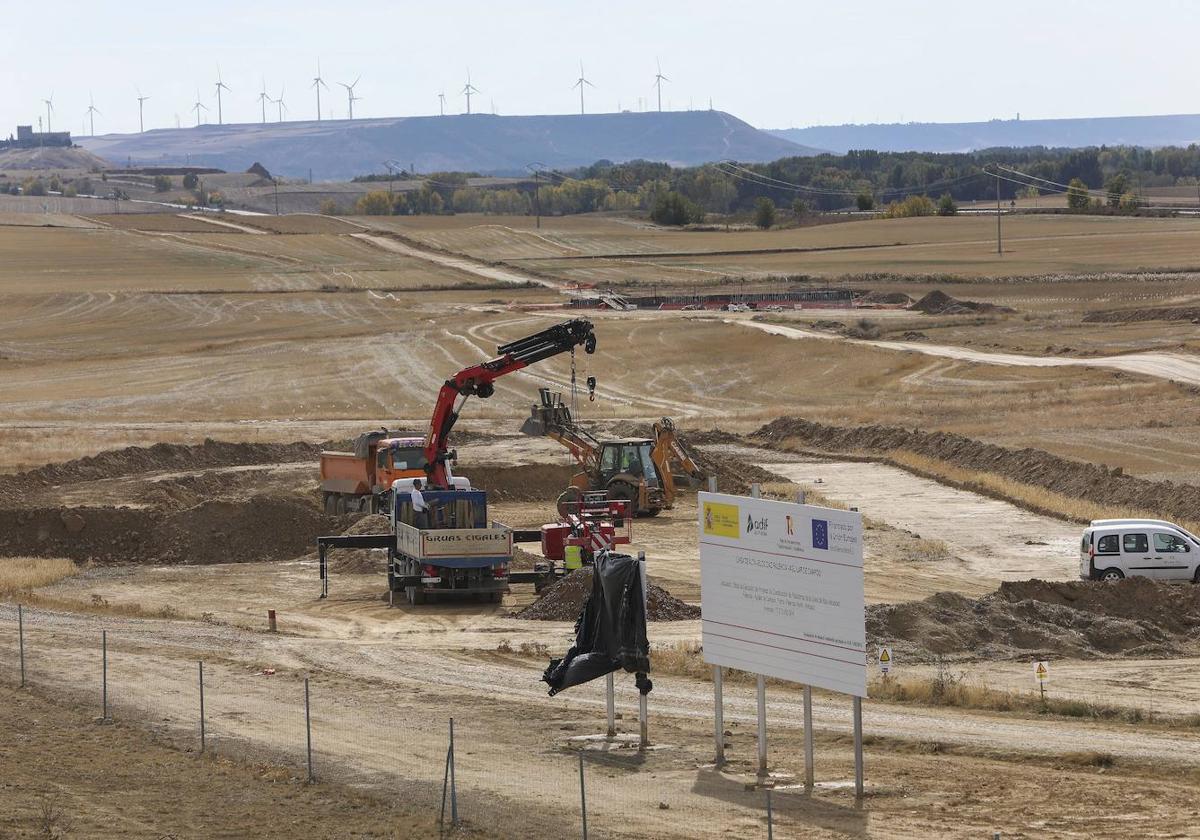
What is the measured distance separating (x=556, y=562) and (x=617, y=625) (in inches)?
583

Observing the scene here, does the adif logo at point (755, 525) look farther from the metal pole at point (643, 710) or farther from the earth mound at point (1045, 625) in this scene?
the earth mound at point (1045, 625)

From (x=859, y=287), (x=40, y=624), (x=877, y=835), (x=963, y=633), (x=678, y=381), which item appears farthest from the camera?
(x=859, y=287)

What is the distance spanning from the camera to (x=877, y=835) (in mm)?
15297

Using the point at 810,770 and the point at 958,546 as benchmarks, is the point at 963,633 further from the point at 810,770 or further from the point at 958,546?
the point at 958,546

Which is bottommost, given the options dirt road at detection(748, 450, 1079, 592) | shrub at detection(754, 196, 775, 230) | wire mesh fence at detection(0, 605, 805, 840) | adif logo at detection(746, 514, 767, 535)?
dirt road at detection(748, 450, 1079, 592)

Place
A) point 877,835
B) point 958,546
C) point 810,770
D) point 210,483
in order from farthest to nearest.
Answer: point 210,483 → point 958,546 → point 810,770 → point 877,835

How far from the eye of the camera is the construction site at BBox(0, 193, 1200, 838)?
680 inches

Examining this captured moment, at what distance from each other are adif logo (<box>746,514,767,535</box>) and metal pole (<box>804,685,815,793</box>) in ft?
5.38

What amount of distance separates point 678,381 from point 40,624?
152 ft

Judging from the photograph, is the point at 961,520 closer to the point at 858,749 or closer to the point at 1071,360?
the point at 858,749

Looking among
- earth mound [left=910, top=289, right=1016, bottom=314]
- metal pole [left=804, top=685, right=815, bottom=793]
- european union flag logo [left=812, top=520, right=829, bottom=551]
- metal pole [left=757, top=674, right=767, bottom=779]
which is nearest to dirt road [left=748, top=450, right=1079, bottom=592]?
metal pole [left=757, top=674, right=767, bottom=779]

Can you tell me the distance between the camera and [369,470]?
135ft

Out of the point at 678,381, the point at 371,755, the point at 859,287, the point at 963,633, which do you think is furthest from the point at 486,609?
the point at 859,287

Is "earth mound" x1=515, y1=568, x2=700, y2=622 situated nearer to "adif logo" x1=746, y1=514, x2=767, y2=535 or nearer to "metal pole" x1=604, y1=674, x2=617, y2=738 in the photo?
"metal pole" x1=604, y1=674, x2=617, y2=738
